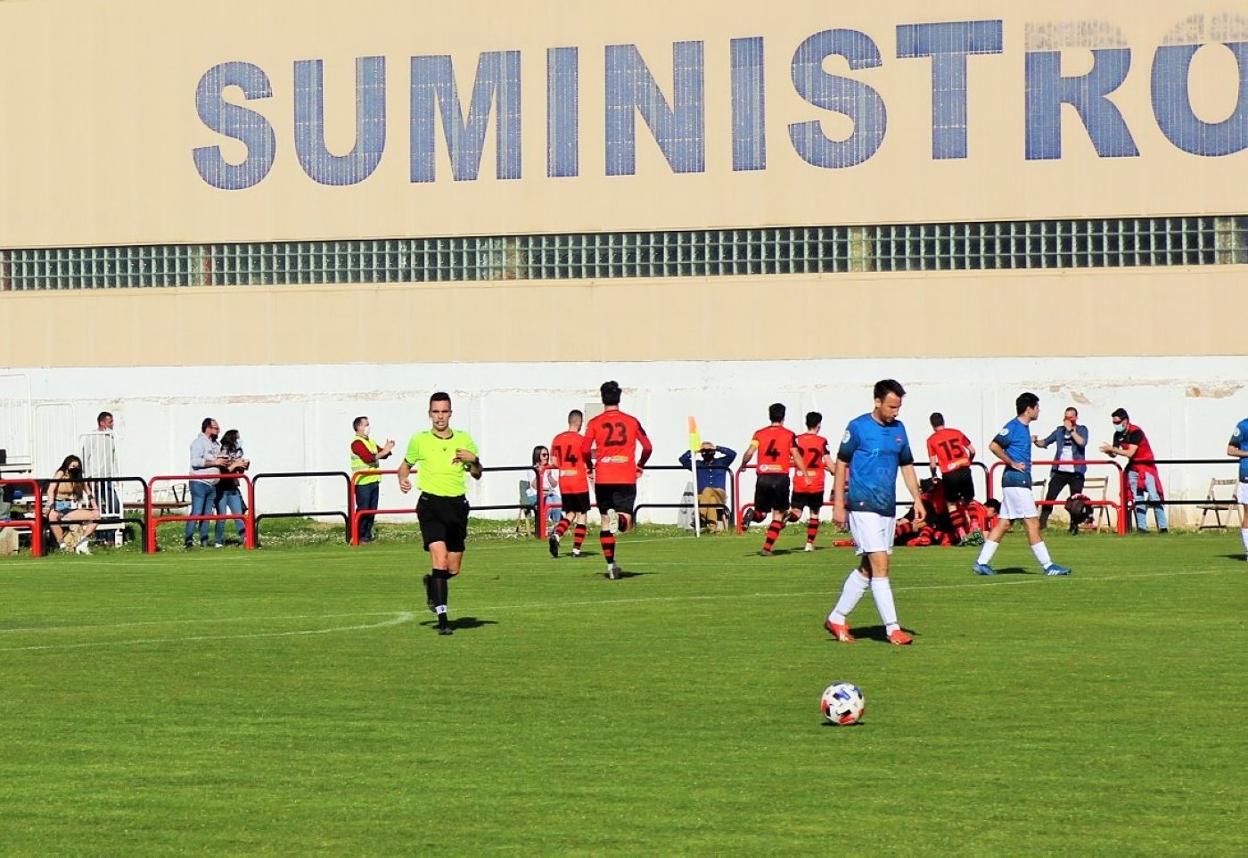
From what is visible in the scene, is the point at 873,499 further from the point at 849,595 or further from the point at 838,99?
the point at 838,99

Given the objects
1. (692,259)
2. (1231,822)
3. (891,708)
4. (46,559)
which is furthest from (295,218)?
(1231,822)

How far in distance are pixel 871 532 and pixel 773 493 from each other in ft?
43.0

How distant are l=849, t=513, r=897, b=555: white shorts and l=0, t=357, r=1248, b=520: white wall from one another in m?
21.5

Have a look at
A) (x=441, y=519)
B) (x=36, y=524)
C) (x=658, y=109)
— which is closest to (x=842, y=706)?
(x=441, y=519)

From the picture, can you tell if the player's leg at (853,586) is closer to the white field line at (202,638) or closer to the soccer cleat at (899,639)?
the soccer cleat at (899,639)

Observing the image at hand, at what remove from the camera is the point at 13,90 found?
41.7 metres

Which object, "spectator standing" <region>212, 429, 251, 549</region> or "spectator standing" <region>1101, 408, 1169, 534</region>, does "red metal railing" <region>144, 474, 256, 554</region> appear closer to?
"spectator standing" <region>212, 429, 251, 549</region>

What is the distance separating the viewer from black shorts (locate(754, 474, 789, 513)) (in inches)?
1177

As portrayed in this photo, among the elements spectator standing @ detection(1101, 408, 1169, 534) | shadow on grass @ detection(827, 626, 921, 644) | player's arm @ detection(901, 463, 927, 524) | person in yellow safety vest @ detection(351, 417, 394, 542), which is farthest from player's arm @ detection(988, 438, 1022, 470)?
person in yellow safety vest @ detection(351, 417, 394, 542)

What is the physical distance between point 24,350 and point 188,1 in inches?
284

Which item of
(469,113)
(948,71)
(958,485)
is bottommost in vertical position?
(958,485)

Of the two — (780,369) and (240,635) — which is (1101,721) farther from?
(780,369)

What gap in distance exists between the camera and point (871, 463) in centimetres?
1692

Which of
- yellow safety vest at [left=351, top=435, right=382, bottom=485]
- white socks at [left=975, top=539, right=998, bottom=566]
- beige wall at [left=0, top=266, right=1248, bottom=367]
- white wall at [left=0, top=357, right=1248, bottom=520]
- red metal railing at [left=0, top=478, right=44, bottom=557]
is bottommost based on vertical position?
white socks at [left=975, top=539, right=998, bottom=566]
